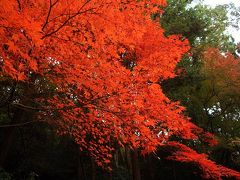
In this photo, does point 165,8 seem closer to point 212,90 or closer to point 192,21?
point 192,21

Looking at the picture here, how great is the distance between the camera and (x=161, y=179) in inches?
922

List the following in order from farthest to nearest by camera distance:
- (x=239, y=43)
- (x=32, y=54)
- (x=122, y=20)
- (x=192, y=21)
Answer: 1. (x=239, y=43)
2. (x=192, y=21)
3. (x=122, y=20)
4. (x=32, y=54)

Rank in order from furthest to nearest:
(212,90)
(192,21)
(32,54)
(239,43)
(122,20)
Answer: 1. (239,43)
2. (212,90)
3. (192,21)
4. (122,20)
5. (32,54)

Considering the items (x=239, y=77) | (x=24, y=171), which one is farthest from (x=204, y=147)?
(x=24, y=171)

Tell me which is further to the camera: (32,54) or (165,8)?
(165,8)

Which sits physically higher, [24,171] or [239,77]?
[239,77]

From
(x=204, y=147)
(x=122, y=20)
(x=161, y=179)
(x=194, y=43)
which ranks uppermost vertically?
(x=194, y=43)

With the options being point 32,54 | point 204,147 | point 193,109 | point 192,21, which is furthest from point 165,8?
point 32,54

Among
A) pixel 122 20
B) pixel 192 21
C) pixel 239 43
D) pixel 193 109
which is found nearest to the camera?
pixel 122 20

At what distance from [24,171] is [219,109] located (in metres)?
13.3

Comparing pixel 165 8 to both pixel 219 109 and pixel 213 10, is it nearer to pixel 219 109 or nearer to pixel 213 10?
pixel 213 10

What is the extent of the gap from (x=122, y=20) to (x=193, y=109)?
48.6 feet

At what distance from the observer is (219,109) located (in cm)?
2112

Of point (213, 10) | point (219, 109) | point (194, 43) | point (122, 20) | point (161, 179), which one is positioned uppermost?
point (213, 10)
